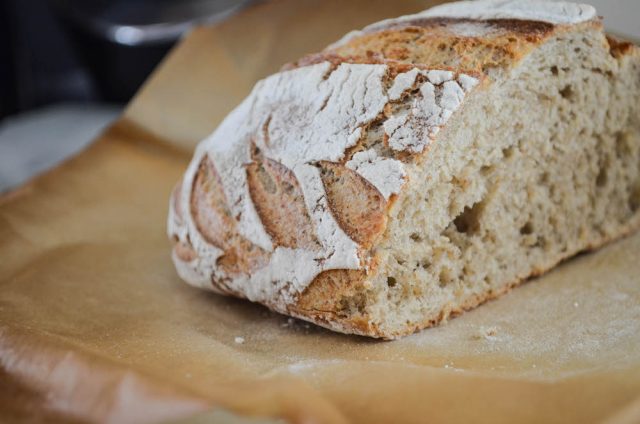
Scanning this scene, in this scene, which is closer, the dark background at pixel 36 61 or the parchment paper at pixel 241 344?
the parchment paper at pixel 241 344

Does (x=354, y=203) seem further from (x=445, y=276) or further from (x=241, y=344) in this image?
(x=241, y=344)

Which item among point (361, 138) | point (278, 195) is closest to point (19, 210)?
point (278, 195)

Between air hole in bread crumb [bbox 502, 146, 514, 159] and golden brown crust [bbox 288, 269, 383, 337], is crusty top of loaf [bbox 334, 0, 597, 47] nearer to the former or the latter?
air hole in bread crumb [bbox 502, 146, 514, 159]

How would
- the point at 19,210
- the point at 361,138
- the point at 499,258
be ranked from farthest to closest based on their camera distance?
the point at 19,210, the point at 499,258, the point at 361,138

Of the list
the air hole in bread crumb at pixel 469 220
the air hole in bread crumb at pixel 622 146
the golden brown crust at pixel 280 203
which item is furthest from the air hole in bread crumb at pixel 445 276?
the air hole in bread crumb at pixel 622 146

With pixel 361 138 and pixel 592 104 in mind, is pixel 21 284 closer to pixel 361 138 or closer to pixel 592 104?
pixel 361 138

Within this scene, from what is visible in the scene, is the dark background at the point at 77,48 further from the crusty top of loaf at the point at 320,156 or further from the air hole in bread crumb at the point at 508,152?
the air hole in bread crumb at the point at 508,152

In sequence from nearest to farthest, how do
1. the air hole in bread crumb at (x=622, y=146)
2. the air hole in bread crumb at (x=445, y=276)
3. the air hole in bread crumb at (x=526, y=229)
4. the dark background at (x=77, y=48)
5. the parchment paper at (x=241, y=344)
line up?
the parchment paper at (x=241, y=344)
the air hole in bread crumb at (x=445, y=276)
the air hole in bread crumb at (x=526, y=229)
the air hole in bread crumb at (x=622, y=146)
the dark background at (x=77, y=48)
